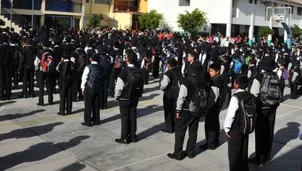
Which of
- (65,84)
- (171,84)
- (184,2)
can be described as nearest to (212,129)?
(171,84)

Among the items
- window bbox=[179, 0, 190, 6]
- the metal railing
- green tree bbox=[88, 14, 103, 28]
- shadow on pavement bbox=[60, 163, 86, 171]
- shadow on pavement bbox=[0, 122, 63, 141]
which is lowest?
shadow on pavement bbox=[60, 163, 86, 171]

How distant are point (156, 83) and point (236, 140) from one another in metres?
10.0

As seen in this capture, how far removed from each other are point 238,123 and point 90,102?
153 inches

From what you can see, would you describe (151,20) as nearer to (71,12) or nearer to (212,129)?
(71,12)

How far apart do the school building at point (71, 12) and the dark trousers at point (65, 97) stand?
1923cm

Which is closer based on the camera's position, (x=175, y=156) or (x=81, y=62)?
(x=175, y=156)

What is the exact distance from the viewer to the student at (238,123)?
571 cm

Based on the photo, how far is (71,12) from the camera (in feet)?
121

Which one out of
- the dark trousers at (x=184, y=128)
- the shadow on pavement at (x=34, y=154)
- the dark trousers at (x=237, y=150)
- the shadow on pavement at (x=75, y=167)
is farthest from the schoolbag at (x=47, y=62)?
the dark trousers at (x=237, y=150)

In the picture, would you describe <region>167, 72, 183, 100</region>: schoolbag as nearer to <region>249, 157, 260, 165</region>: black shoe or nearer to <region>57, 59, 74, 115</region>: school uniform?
<region>249, 157, 260, 165</region>: black shoe

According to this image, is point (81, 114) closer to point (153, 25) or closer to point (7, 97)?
point (7, 97)

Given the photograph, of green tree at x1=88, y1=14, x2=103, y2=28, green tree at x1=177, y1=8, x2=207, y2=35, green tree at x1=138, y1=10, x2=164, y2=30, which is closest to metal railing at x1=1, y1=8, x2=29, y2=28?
green tree at x1=88, y1=14, x2=103, y2=28

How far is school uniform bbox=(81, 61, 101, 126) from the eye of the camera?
27.6ft

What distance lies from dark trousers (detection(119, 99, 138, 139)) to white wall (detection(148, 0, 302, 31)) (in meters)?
30.8
